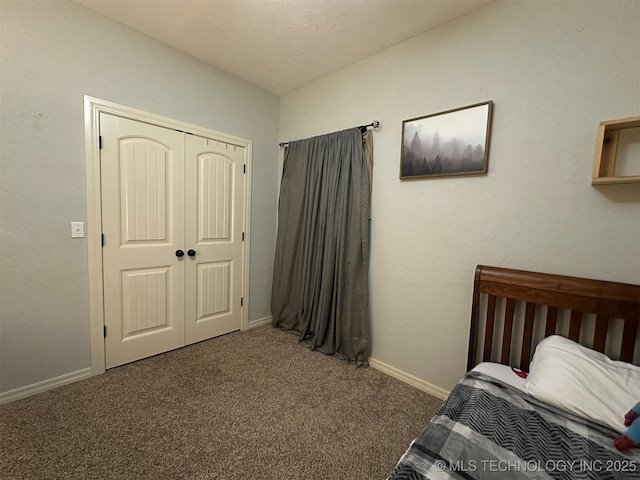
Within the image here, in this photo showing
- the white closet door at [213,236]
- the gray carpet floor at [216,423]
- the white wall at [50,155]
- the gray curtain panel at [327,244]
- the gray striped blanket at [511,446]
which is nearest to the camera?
the gray striped blanket at [511,446]

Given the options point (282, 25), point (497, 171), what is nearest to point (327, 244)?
point (497, 171)

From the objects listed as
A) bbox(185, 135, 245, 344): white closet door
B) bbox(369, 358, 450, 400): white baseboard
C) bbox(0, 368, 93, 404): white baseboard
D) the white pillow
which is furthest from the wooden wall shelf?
bbox(0, 368, 93, 404): white baseboard

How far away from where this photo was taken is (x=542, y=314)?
154 centimetres

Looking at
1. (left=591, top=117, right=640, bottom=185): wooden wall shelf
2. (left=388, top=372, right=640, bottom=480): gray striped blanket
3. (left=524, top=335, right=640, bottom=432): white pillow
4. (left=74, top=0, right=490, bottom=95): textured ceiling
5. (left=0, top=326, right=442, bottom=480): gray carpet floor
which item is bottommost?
(left=0, top=326, right=442, bottom=480): gray carpet floor

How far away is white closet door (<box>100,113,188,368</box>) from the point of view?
2.03 meters

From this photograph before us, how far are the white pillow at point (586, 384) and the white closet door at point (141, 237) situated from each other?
2.59m

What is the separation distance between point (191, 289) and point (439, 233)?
7.29 ft

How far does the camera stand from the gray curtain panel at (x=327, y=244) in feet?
7.48

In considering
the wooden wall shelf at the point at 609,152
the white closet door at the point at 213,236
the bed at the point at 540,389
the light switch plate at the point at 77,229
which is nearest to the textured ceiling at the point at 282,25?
the white closet door at the point at 213,236

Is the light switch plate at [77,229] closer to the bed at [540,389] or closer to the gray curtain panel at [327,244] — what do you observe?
the gray curtain panel at [327,244]

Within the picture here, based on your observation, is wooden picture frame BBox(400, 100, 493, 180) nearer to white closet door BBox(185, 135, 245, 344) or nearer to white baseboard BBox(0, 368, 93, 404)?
white closet door BBox(185, 135, 245, 344)

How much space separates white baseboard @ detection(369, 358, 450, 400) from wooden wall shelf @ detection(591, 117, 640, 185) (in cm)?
159

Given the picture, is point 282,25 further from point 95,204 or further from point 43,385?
point 43,385

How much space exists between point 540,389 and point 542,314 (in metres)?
0.57
